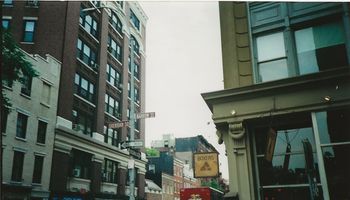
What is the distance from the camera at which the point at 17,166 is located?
2303 centimetres

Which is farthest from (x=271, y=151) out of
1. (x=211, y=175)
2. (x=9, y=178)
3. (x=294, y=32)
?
(x=9, y=178)

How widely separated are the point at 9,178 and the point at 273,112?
18285 mm

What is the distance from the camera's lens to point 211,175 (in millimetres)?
15883

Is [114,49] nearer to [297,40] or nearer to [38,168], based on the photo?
[38,168]

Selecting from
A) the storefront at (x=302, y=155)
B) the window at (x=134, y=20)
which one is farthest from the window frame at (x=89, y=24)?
the storefront at (x=302, y=155)

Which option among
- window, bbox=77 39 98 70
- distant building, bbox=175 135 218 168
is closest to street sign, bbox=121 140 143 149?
window, bbox=77 39 98 70

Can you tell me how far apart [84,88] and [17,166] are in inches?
424

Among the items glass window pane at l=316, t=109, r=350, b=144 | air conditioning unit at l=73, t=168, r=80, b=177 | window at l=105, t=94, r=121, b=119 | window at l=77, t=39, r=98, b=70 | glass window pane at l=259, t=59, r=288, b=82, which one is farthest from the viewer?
window at l=105, t=94, r=121, b=119

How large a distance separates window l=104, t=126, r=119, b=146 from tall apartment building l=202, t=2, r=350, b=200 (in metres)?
24.9

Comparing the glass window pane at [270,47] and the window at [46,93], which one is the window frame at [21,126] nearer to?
the window at [46,93]

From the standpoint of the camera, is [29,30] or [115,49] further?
[115,49]

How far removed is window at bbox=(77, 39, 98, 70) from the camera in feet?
105

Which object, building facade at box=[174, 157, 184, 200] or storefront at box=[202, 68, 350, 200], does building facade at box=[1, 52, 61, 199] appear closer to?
storefront at box=[202, 68, 350, 200]

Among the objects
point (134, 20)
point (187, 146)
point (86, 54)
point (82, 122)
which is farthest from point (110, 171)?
point (187, 146)
